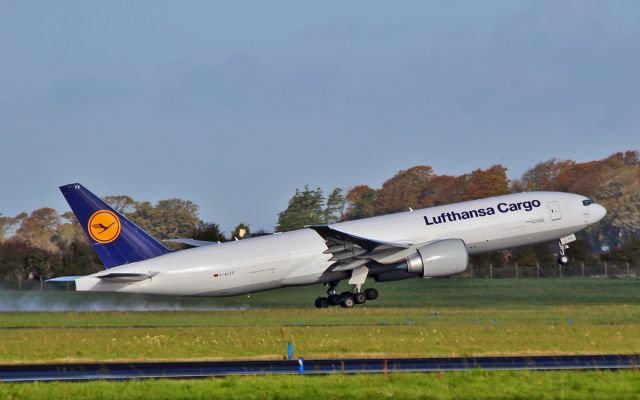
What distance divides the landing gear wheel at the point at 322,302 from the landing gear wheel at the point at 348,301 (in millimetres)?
771

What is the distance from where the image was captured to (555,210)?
4941cm

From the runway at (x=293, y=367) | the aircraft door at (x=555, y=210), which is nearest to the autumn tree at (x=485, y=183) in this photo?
the aircraft door at (x=555, y=210)

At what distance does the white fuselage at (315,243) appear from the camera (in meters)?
46.1

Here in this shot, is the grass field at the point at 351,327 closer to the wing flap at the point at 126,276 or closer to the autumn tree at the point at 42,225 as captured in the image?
the wing flap at the point at 126,276

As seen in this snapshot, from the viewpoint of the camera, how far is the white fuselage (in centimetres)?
4606

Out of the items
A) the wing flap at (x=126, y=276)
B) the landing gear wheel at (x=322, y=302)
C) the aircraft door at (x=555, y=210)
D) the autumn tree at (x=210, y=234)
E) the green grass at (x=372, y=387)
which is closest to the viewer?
the green grass at (x=372, y=387)

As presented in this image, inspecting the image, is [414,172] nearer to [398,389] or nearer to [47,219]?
[47,219]

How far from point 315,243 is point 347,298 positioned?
8.74 feet

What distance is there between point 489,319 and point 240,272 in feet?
37.1

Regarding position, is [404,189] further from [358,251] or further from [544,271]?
[358,251]

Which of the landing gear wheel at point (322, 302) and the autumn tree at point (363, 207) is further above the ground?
the autumn tree at point (363, 207)

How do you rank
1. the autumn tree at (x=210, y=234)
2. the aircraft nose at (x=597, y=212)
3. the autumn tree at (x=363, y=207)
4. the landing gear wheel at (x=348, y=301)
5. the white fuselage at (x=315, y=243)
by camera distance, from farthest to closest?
the autumn tree at (x=363, y=207)
the autumn tree at (x=210, y=234)
the aircraft nose at (x=597, y=212)
the landing gear wheel at (x=348, y=301)
the white fuselage at (x=315, y=243)

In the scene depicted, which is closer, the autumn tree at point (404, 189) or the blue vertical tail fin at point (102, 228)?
the blue vertical tail fin at point (102, 228)

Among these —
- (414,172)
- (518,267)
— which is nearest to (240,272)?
(518,267)
